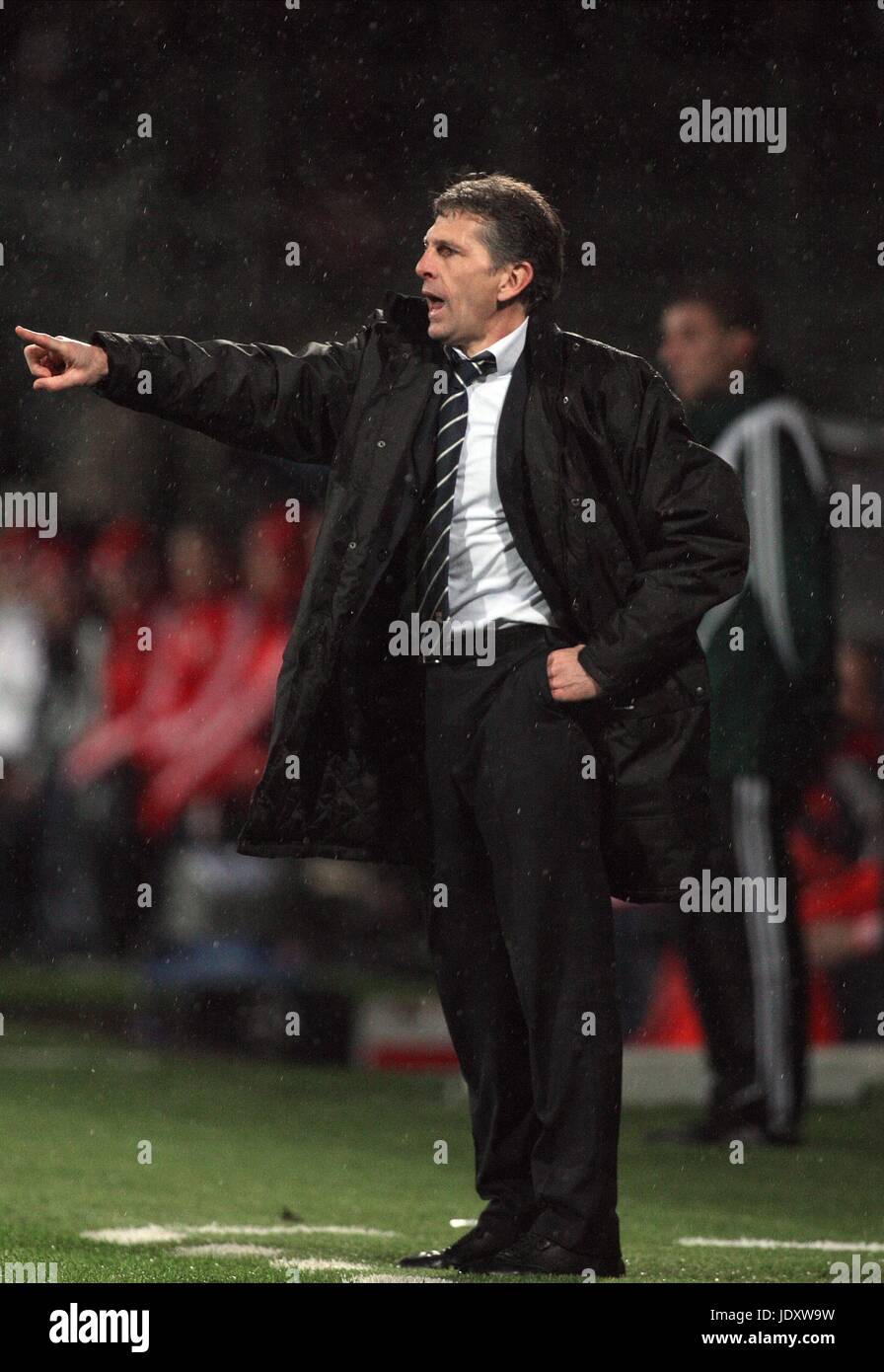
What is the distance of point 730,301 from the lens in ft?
18.0

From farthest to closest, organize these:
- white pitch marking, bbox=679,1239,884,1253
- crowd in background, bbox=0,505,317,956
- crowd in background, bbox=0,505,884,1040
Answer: crowd in background, bbox=0,505,317,956 → crowd in background, bbox=0,505,884,1040 → white pitch marking, bbox=679,1239,884,1253

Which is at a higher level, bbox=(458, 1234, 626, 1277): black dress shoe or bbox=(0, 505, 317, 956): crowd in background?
bbox=(0, 505, 317, 956): crowd in background

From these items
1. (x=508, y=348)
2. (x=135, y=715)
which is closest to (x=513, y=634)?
(x=508, y=348)

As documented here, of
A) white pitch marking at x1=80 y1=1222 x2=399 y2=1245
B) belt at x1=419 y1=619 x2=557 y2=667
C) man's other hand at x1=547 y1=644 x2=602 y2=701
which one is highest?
belt at x1=419 y1=619 x2=557 y2=667

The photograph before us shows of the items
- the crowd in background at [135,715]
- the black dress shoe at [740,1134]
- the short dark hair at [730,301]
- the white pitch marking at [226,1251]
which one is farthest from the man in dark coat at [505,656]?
the crowd in background at [135,715]

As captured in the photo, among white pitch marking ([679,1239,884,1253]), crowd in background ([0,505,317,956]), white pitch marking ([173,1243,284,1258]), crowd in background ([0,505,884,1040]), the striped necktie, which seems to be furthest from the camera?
crowd in background ([0,505,317,956])

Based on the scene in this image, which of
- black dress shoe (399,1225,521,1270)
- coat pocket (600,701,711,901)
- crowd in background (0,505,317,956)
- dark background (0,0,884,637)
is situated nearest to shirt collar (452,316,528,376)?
coat pocket (600,701,711,901)

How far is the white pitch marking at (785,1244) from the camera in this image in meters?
4.24

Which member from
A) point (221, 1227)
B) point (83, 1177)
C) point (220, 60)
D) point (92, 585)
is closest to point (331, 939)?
point (92, 585)

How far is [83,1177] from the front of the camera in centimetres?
491

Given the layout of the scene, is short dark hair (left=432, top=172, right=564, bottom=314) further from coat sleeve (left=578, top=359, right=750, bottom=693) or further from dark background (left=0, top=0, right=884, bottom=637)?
dark background (left=0, top=0, right=884, bottom=637)

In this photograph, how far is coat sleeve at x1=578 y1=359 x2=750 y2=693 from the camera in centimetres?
368

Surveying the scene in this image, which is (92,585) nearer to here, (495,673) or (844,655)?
(844,655)
